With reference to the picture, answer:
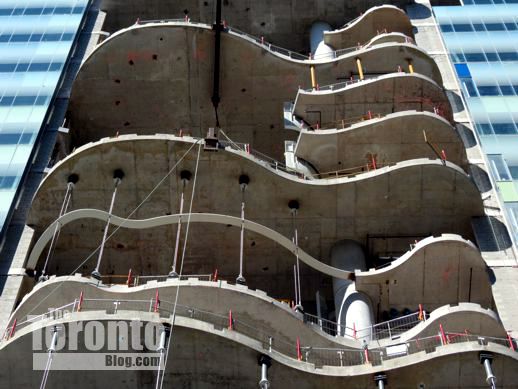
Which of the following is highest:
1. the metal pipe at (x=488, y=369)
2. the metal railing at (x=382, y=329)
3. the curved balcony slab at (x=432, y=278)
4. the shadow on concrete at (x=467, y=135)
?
the shadow on concrete at (x=467, y=135)

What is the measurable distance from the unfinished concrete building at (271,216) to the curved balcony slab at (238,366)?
53 mm

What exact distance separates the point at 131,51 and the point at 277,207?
1268 cm

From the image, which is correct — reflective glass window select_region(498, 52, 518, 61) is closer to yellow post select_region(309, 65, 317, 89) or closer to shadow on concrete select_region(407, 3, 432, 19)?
shadow on concrete select_region(407, 3, 432, 19)

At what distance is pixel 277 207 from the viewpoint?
128 feet

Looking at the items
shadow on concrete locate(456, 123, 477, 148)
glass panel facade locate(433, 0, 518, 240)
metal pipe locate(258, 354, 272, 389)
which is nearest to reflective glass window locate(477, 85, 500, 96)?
glass panel facade locate(433, 0, 518, 240)

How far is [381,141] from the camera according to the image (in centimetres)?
4138

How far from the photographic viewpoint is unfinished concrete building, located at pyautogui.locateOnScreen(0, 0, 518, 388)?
29.6 meters

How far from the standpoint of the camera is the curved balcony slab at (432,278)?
35.5 metres

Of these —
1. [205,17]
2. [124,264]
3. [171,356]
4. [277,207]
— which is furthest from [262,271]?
[205,17]

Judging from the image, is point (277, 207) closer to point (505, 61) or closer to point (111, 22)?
point (505, 61)

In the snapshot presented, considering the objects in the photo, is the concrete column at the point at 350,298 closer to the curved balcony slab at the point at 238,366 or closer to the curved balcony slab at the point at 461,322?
the curved balcony slab at the point at 461,322

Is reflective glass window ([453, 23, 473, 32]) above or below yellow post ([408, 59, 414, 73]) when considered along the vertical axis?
above

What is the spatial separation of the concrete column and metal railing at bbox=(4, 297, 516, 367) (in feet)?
5.57

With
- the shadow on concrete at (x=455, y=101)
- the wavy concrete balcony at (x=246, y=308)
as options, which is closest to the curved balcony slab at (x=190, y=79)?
the shadow on concrete at (x=455, y=101)
